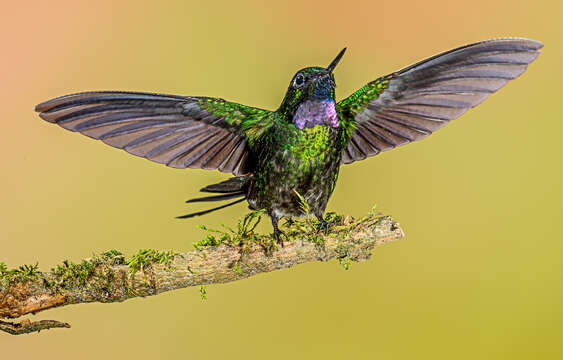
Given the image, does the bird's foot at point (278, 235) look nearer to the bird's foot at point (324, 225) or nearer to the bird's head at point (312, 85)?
the bird's foot at point (324, 225)

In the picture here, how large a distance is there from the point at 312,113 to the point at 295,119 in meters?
0.09

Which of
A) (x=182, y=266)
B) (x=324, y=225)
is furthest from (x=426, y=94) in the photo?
(x=182, y=266)

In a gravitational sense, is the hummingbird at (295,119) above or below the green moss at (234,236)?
above

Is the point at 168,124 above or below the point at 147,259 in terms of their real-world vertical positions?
above

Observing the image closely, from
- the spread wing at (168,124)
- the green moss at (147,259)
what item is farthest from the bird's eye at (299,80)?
the green moss at (147,259)

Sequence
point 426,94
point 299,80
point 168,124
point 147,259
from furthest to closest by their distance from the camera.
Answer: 1. point 426,94
2. point 168,124
3. point 299,80
4. point 147,259

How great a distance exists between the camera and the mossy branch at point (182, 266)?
2.15 meters

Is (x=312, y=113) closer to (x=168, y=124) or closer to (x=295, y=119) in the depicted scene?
(x=295, y=119)

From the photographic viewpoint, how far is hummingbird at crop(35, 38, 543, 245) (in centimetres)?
238

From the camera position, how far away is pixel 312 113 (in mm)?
2408

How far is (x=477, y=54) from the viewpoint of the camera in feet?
8.15

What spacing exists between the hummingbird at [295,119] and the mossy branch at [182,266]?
0.38 feet

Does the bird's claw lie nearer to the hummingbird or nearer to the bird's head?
the hummingbird

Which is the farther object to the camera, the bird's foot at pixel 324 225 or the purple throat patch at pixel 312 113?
the bird's foot at pixel 324 225
